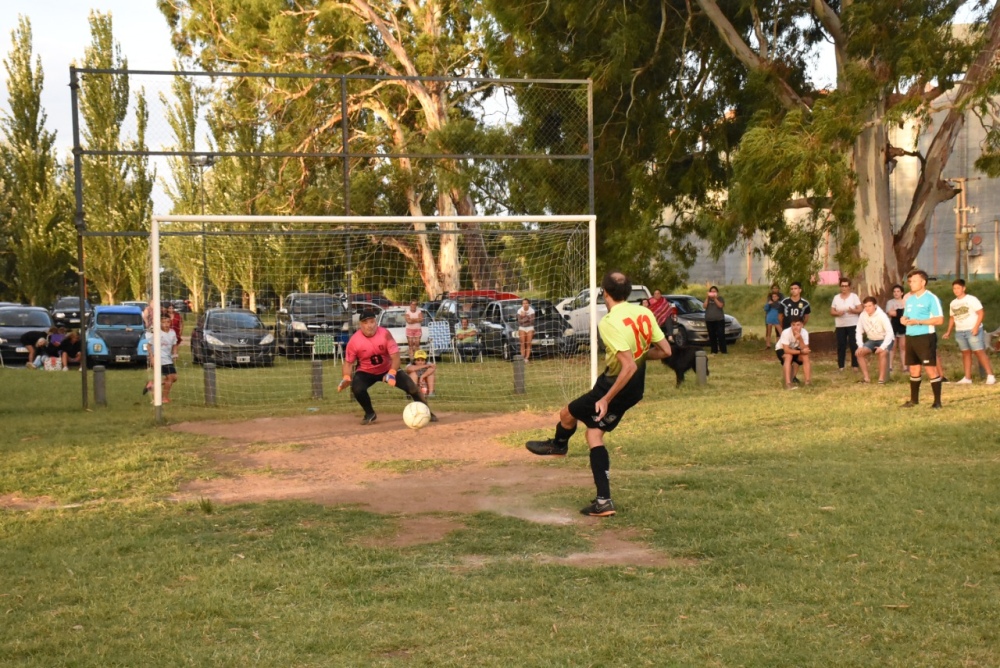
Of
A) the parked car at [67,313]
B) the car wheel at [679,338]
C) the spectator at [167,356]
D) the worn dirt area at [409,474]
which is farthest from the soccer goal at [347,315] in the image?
the parked car at [67,313]

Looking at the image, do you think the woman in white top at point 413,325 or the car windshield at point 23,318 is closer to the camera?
the woman in white top at point 413,325

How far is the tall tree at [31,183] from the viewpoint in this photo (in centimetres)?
4275

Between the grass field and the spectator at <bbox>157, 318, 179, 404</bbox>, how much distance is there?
229 inches

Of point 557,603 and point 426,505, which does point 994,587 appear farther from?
point 426,505

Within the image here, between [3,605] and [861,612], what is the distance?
4638mm

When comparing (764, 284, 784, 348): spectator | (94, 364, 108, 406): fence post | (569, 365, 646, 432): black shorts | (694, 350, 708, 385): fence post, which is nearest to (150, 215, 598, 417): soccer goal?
(94, 364, 108, 406): fence post

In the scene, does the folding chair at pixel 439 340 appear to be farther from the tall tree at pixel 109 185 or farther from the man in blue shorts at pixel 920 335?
the tall tree at pixel 109 185

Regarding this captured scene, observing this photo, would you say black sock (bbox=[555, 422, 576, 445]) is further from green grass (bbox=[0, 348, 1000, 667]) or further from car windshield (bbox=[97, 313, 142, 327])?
car windshield (bbox=[97, 313, 142, 327])

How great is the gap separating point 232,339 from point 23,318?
11.1 meters

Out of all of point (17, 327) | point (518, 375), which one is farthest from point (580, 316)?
point (17, 327)

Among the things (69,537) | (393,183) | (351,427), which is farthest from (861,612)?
(393,183)

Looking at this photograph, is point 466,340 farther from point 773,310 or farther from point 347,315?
point 773,310

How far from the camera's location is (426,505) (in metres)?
8.89

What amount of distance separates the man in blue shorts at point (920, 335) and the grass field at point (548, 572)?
115 inches
